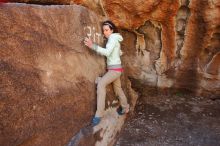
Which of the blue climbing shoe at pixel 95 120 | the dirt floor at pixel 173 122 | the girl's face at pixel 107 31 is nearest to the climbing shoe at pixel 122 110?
the dirt floor at pixel 173 122

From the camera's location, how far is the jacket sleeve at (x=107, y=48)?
13.0ft

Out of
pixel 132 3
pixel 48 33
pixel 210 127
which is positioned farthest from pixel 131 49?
pixel 48 33

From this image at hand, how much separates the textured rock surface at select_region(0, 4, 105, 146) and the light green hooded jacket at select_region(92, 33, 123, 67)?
164 millimetres

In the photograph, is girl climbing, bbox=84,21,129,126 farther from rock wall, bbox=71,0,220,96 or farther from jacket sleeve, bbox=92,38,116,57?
rock wall, bbox=71,0,220,96

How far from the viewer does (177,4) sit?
450 cm

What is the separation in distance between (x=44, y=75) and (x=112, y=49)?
1.22m

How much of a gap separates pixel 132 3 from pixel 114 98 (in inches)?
53.2

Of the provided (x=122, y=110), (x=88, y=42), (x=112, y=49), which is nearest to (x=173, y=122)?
(x=122, y=110)

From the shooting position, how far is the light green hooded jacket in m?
4.01

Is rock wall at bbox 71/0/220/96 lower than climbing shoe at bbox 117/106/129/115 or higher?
higher

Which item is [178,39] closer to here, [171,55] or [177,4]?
[171,55]

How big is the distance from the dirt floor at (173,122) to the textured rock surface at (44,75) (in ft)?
3.36

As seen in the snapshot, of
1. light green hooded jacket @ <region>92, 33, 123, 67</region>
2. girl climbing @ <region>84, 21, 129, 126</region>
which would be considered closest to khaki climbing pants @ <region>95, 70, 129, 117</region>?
girl climbing @ <region>84, 21, 129, 126</region>

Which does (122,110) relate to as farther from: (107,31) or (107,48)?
(107,31)
